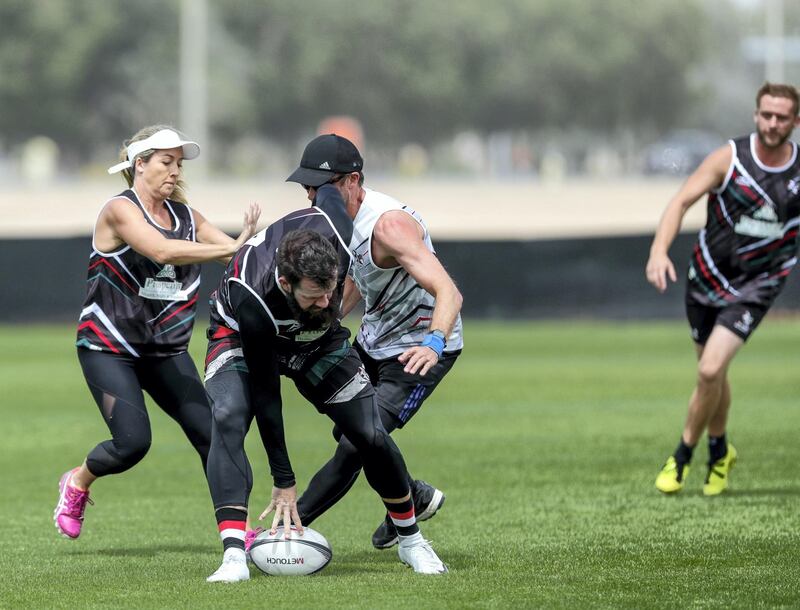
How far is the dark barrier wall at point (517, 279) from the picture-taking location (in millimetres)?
24859

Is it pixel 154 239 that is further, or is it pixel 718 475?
pixel 718 475

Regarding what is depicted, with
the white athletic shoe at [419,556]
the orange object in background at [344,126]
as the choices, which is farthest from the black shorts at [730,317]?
the orange object in background at [344,126]

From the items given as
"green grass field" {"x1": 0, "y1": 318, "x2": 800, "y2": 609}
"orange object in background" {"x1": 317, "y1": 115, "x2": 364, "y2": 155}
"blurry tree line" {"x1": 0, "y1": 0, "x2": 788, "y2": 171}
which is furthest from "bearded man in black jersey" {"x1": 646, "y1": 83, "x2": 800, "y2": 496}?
"blurry tree line" {"x1": 0, "y1": 0, "x2": 788, "y2": 171}

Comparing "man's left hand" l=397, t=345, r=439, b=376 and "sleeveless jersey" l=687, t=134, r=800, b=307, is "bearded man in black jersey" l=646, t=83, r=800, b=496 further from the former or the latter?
"man's left hand" l=397, t=345, r=439, b=376

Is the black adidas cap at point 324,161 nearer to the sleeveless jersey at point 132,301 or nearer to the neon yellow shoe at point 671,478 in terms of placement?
the sleeveless jersey at point 132,301

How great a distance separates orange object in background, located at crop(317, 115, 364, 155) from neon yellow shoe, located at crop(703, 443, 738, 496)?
57071 millimetres

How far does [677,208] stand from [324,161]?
3.14m

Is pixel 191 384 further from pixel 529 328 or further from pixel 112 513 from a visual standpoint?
pixel 529 328

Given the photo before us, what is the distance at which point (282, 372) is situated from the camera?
21.9 ft

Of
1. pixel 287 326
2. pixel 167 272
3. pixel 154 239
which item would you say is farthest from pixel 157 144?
pixel 287 326

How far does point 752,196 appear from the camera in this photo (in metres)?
9.48

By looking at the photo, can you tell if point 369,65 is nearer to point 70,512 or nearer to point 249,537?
point 70,512

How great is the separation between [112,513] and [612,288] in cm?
1691

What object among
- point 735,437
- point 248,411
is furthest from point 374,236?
point 735,437
